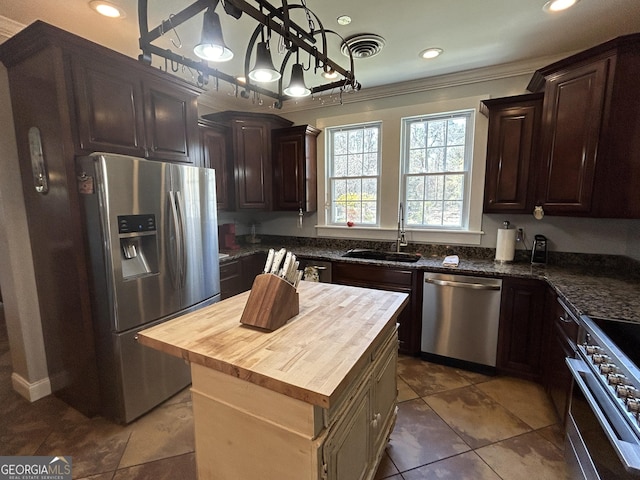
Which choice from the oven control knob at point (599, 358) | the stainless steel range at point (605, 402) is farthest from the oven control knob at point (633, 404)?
the oven control knob at point (599, 358)

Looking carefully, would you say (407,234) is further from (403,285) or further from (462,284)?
(462,284)

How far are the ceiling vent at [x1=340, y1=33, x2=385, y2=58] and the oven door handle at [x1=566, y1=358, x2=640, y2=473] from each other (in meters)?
2.42

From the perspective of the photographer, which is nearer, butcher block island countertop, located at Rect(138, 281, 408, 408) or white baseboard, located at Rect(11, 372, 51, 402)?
butcher block island countertop, located at Rect(138, 281, 408, 408)

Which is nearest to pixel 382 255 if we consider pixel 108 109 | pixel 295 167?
pixel 295 167

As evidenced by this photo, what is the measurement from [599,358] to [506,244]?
1.54 metres

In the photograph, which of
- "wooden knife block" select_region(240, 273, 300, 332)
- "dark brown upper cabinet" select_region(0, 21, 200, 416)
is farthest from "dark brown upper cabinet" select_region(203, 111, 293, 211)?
"wooden knife block" select_region(240, 273, 300, 332)

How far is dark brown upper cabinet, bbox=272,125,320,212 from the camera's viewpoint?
3488 millimetres

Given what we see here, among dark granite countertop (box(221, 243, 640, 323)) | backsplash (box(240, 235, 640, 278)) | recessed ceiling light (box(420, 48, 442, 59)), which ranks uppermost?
recessed ceiling light (box(420, 48, 442, 59))

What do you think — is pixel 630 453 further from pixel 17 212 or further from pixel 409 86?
pixel 17 212

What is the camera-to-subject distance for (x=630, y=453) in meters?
1.00

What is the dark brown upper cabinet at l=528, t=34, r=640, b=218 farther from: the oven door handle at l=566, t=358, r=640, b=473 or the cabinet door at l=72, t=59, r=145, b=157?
the cabinet door at l=72, t=59, r=145, b=157

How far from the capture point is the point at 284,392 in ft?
2.94

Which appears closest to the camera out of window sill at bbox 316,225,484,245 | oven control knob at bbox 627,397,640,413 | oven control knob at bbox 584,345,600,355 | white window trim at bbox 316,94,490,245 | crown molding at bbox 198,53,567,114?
oven control knob at bbox 627,397,640,413

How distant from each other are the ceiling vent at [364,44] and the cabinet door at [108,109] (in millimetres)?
1555
